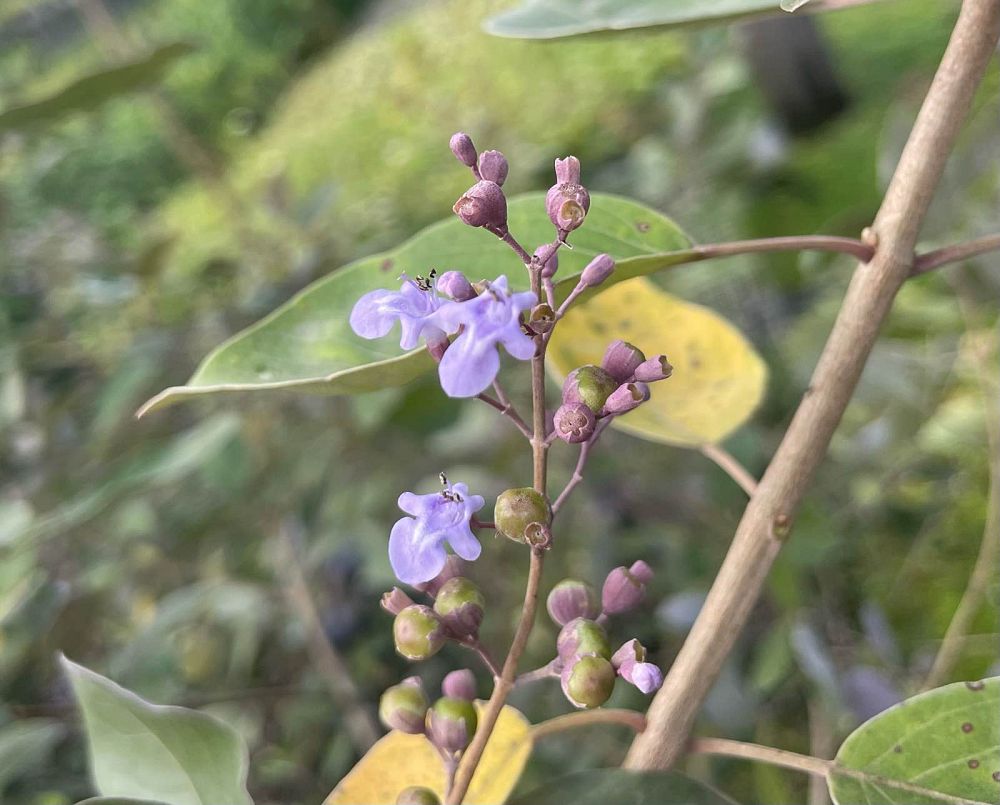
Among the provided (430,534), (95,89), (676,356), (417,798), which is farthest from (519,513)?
Answer: (95,89)

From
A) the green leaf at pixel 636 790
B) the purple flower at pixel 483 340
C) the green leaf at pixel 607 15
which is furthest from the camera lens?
the green leaf at pixel 607 15

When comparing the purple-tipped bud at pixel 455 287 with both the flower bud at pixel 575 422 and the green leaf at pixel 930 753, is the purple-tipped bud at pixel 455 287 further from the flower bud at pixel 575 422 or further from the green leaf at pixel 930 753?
the green leaf at pixel 930 753

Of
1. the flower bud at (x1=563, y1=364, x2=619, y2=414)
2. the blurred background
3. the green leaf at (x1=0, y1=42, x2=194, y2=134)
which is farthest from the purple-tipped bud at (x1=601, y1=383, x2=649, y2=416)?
the green leaf at (x1=0, y1=42, x2=194, y2=134)

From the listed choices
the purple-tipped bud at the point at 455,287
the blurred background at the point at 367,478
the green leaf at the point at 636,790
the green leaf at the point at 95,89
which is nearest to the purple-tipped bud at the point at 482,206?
the purple-tipped bud at the point at 455,287

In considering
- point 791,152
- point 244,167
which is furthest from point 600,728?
point 244,167

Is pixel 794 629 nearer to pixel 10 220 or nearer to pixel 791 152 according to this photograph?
pixel 791 152

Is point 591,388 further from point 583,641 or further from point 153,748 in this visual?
point 153,748

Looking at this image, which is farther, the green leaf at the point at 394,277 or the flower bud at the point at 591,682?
the green leaf at the point at 394,277

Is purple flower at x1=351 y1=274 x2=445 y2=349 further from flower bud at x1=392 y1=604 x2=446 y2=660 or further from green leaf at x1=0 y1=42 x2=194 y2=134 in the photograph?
green leaf at x1=0 y1=42 x2=194 y2=134
